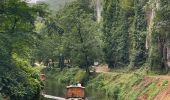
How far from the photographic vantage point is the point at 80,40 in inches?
2758

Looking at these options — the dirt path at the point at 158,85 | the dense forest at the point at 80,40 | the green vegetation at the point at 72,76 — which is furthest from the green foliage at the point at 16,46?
the green vegetation at the point at 72,76

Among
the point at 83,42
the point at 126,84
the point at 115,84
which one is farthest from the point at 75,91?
the point at 83,42

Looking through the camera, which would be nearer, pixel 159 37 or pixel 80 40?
pixel 159 37

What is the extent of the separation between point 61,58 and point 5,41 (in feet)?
199

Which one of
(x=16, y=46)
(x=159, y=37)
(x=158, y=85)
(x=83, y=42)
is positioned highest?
(x=16, y=46)

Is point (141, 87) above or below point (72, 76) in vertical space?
A: above

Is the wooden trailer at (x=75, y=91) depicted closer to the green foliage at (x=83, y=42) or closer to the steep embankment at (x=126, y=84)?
the steep embankment at (x=126, y=84)

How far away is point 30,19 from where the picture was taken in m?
37.8

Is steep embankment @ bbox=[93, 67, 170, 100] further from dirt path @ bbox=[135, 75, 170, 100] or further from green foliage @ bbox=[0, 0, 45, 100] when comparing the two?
green foliage @ bbox=[0, 0, 45, 100]

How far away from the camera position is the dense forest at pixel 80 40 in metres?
35.1

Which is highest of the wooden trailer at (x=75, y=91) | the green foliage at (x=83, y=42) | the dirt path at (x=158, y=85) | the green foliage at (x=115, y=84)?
the green foliage at (x=83, y=42)

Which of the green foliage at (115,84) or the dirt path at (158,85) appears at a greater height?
the dirt path at (158,85)

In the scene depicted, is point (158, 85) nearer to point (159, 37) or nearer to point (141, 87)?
point (141, 87)

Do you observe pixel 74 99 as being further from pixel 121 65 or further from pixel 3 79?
pixel 121 65
